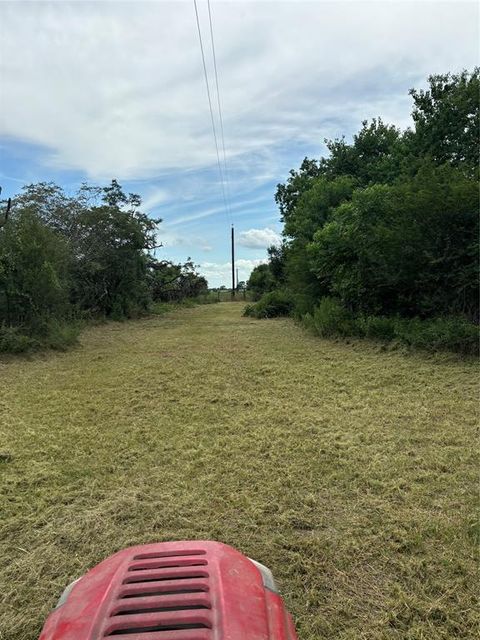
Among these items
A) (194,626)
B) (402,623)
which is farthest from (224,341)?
(194,626)

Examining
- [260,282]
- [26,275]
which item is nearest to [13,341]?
[26,275]

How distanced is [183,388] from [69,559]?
3383 millimetres

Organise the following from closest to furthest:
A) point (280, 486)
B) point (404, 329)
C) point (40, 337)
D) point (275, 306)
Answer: point (280, 486) → point (404, 329) → point (40, 337) → point (275, 306)

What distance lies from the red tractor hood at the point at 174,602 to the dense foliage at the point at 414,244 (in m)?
6.04

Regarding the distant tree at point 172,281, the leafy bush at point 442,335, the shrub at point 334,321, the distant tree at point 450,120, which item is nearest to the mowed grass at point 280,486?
the leafy bush at point 442,335

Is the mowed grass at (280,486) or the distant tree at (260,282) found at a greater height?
the distant tree at (260,282)

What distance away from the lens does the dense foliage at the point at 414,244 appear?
693 cm

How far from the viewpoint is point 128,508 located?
98.8 inches

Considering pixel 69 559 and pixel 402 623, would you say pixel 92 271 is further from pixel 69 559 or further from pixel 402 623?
pixel 402 623

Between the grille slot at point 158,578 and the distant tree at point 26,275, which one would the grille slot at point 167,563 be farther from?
the distant tree at point 26,275

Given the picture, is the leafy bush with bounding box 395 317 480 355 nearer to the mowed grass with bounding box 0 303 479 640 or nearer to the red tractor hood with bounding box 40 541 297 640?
the mowed grass with bounding box 0 303 479 640

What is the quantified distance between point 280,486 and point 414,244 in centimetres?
587

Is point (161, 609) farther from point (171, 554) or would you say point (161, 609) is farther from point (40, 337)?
point (40, 337)

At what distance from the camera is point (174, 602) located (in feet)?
3.23
